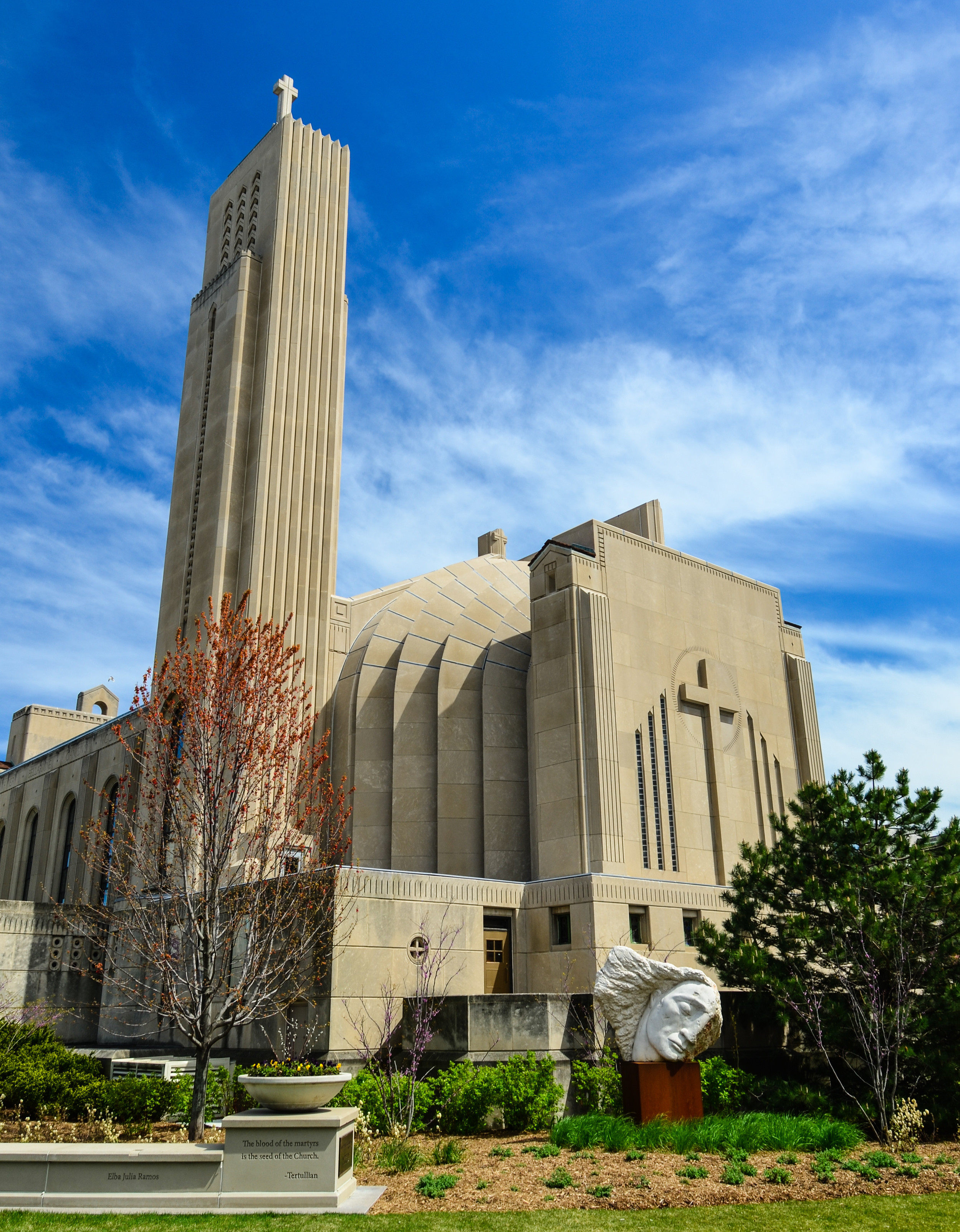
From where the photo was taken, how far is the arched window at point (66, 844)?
1614 inches

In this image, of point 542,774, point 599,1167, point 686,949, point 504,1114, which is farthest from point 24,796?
point 599,1167

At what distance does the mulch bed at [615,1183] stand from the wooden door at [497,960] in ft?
34.1

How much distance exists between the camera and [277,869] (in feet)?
57.5

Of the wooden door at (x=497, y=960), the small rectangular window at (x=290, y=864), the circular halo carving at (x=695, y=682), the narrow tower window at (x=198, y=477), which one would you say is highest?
the narrow tower window at (x=198, y=477)

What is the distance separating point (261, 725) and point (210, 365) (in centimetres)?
2355

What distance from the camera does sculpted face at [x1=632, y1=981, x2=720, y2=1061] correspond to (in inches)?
646

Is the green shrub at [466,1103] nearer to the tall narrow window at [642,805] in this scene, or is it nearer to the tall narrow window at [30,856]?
the tall narrow window at [642,805]

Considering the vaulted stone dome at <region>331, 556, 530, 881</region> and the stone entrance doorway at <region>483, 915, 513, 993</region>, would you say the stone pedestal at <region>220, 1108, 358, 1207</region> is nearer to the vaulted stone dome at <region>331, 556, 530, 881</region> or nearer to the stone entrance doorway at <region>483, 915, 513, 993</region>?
the stone entrance doorway at <region>483, 915, 513, 993</region>

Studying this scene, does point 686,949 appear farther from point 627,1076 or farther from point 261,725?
point 261,725

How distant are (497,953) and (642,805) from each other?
6.16m

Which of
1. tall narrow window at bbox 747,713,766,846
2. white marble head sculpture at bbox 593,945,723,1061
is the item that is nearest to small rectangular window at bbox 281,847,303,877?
white marble head sculpture at bbox 593,945,723,1061

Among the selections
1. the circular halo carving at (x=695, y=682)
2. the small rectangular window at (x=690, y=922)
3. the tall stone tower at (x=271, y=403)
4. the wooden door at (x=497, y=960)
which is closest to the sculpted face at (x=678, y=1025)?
the wooden door at (x=497, y=960)

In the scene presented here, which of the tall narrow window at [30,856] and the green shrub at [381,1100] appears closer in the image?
the green shrub at [381,1100]

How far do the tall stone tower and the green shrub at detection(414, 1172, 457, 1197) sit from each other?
70.7ft
